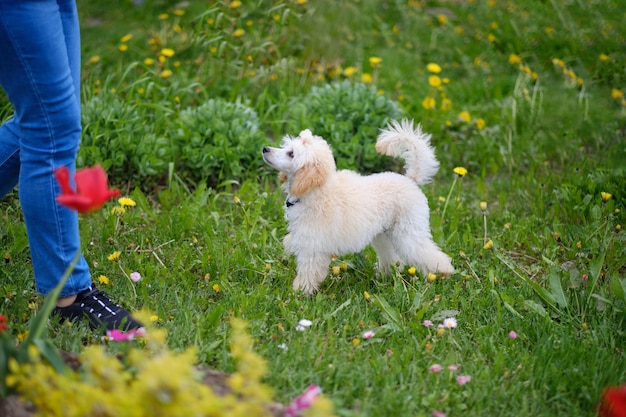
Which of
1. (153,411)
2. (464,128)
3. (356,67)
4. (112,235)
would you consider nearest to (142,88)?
(112,235)

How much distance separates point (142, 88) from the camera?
4.57 meters

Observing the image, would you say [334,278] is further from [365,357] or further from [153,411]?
[153,411]

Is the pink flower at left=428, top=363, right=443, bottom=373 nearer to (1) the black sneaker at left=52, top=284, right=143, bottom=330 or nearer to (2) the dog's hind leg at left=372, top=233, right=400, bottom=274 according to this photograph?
(2) the dog's hind leg at left=372, top=233, right=400, bottom=274

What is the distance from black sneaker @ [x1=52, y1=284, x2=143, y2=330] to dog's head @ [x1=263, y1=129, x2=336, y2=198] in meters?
0.86

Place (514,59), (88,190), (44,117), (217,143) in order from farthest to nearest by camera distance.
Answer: (514,59) < (217,143) < (44,117) < (88,190)

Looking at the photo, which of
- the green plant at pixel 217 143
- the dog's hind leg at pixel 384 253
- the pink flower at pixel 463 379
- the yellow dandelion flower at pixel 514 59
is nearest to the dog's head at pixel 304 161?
the dog's hind leg at pixel 384 253

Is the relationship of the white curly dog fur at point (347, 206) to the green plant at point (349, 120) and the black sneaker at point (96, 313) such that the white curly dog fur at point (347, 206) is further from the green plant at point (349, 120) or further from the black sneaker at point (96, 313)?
the green plant at point (349, 120)

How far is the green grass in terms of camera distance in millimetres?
2428

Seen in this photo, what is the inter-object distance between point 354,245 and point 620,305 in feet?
3.69

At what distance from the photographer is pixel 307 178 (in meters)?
2.82

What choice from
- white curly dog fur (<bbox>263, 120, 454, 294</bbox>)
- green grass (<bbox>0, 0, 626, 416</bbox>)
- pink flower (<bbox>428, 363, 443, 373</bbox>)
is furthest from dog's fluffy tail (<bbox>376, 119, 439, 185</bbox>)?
pink flower (<bbox>428, 363, 443, 373</bbox>)

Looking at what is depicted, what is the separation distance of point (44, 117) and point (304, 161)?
104cm

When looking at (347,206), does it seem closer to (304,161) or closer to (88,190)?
(304,161)

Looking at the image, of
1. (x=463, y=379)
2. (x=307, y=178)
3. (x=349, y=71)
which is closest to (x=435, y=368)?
(x=463, y=379)
